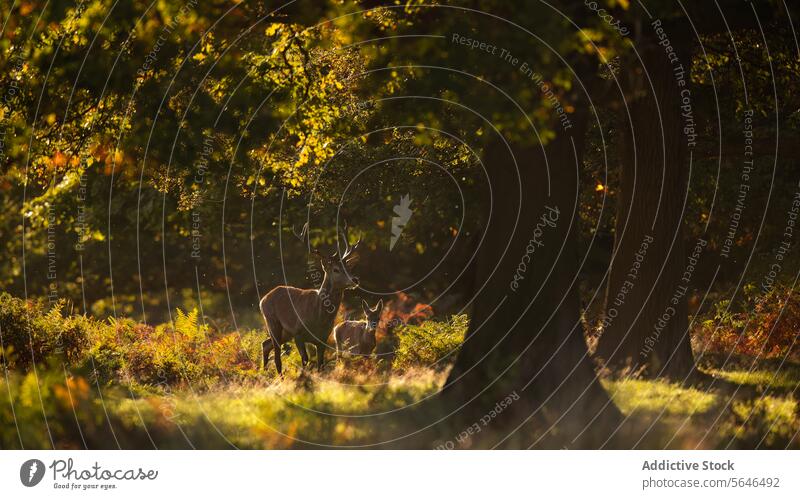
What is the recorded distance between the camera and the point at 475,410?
1404 centimetres

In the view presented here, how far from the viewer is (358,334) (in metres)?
20.4

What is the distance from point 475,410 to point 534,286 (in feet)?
6.64

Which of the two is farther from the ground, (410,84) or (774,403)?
(410,84)

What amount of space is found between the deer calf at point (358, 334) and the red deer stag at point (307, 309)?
2.84 m

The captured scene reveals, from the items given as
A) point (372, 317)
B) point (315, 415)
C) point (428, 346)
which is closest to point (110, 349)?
point (372, 317)

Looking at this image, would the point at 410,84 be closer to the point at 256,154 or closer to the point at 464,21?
the point at 464,21

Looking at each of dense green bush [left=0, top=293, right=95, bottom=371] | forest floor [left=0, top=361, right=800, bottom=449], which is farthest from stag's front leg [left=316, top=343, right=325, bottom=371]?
dense green bush [left=0, top=293, right=95, bottom=371]

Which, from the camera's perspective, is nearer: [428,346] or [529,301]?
[529,301]

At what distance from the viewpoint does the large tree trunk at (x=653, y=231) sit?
55.3 feet

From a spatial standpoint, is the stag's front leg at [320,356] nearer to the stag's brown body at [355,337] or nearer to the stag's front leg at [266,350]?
the stag's front leg at [266,350]

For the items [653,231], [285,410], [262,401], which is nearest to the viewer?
[285,410]

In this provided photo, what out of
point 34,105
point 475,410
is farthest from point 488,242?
point 34,105
